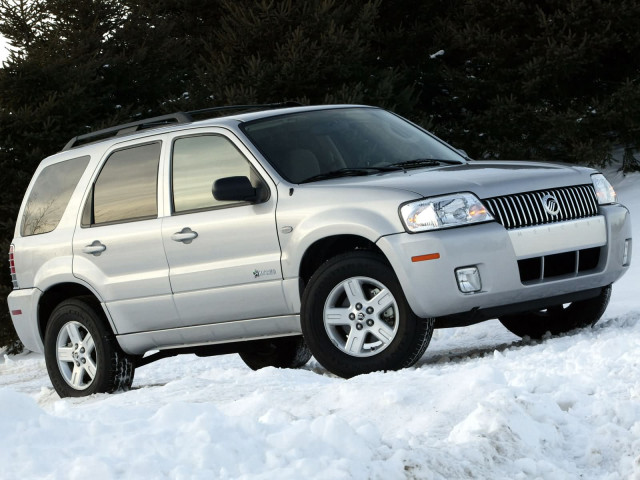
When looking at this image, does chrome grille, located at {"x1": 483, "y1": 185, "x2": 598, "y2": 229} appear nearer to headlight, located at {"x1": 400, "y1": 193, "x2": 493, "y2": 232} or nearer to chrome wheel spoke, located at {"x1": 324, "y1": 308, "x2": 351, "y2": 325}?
headlight, located at {"x1": 400, "y1": 193, "x2": 493, "y2": 232}

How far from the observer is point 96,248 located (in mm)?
8328

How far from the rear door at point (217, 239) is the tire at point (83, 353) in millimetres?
888

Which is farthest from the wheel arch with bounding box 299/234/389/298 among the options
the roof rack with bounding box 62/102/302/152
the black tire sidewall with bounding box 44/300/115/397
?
the black tire sidewall with bounding box 44/300/115/397

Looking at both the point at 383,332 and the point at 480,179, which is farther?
the point at 480,179

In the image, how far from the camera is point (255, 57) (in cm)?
1984

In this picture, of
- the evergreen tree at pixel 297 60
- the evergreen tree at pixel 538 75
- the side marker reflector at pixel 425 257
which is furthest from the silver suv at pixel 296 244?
the evergreen tree at pixel 538 75

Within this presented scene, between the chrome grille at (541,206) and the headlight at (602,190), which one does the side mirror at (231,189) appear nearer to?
the chrome grille at (541,206)

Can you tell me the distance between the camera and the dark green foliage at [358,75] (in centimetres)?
1858

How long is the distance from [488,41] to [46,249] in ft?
40.8

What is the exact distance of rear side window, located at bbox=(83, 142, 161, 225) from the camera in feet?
26.9

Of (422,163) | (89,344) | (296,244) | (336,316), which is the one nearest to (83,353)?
(89,344)

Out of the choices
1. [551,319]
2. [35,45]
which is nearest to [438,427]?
[551,319]

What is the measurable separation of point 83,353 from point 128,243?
3.59ft

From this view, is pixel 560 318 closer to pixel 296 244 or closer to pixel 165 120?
pixel 296 244
